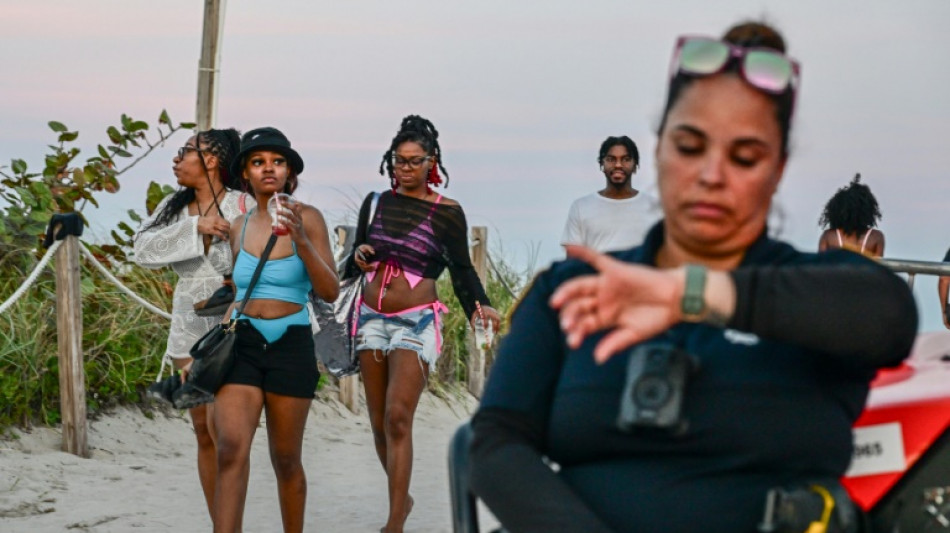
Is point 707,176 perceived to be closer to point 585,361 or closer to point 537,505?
point 585,361

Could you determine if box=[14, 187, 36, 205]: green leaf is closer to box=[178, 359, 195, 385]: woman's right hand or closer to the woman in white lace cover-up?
the woman in white lace cover-up

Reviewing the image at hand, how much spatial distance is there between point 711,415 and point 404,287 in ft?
19.9

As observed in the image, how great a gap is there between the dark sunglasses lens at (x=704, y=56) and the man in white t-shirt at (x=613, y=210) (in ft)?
23.3

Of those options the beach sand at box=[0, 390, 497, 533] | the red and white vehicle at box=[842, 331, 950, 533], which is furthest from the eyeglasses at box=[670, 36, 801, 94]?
the beach sand at box=[0, 390, 497, 533]

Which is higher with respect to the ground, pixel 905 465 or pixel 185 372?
pixel 905 465

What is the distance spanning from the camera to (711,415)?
89.6 inches

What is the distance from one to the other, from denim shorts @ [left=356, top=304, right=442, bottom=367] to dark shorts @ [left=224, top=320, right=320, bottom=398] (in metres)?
1.49

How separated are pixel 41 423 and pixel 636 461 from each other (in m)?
8.92

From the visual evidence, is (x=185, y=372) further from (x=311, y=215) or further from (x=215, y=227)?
(x=215, y=227)

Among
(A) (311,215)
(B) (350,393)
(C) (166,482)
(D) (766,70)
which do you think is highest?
(D) (766,70)

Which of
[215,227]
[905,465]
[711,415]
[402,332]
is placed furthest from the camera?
[402,332]

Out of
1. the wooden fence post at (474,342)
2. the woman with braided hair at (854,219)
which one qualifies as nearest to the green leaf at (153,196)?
the wooden fence post at (474,342)

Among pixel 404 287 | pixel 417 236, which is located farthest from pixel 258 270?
pixel 417 236

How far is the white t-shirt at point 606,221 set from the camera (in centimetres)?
972
